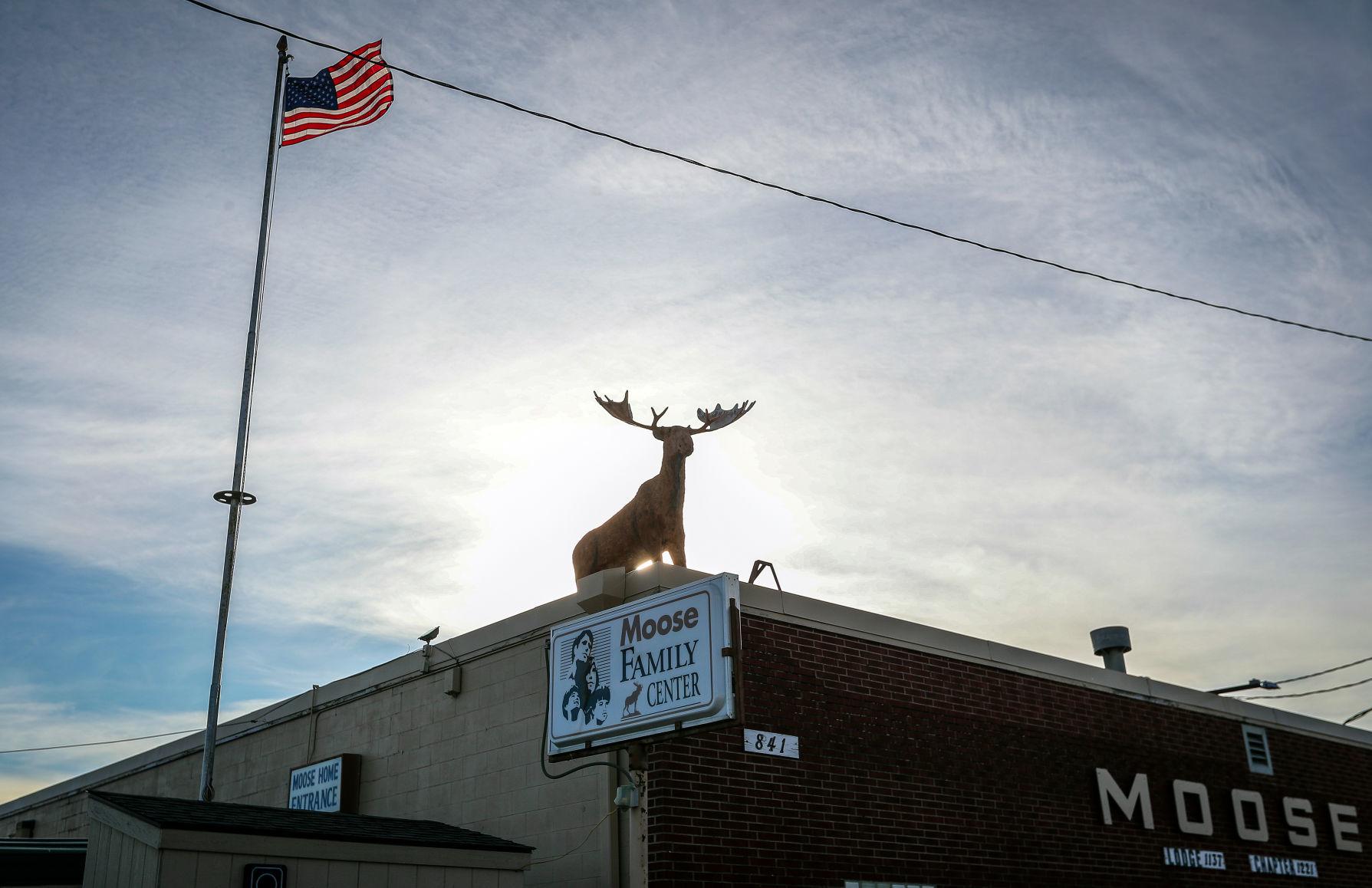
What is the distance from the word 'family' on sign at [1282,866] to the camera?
19391mm

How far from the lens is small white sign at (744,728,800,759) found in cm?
1348

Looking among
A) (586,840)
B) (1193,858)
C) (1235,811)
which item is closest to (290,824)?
(586,840)

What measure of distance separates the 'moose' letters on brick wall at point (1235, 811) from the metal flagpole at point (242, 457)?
12.2m

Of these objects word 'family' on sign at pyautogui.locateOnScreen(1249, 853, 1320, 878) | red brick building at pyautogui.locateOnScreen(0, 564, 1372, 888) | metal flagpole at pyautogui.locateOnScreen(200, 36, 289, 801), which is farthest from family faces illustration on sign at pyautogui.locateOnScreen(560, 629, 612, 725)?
word 'family' on sign at pyautogui.locateOnScreen(1249, 853, 1320, 878)

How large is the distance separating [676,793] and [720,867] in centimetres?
92

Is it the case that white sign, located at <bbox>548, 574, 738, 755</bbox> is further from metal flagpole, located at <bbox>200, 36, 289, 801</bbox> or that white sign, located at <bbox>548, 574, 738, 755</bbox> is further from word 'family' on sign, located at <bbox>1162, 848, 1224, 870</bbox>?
word 'family' on sign, located at <bbox>1162, 848, 1224, 870</bbox>

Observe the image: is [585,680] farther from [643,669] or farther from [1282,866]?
[1282,866]

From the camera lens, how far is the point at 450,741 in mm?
15539

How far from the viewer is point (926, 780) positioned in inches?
601

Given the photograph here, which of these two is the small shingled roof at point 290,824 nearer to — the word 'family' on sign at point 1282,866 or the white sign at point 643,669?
the white sign at point 643,669

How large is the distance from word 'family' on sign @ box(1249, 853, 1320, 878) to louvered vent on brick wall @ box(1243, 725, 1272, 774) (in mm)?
1398

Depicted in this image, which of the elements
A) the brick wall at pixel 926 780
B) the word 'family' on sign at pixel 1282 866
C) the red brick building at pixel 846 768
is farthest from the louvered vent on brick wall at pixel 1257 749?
the word 'family' on sign at pixel 1282 866

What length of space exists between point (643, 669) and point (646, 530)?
3878 mm

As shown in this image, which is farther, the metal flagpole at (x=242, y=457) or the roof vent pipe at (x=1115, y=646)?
the roof vent pipe at (x=1115, y=646)
